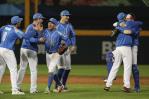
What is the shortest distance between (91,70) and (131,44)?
8794 mm

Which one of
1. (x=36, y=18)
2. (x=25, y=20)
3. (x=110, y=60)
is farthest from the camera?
(x=25, y=20)

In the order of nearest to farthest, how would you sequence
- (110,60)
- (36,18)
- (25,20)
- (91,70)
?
(36,18), (110,60), (91,70), (25,20)

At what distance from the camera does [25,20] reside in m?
27.5

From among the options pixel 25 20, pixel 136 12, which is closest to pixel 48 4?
pixel 25 20

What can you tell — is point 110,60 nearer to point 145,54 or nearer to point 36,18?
point 36,18

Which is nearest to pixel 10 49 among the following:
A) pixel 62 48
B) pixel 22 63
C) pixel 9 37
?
pixel 9 37

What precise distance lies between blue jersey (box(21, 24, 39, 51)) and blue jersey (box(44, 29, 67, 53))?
0.32 meters

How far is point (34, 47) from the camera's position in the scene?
615 inches

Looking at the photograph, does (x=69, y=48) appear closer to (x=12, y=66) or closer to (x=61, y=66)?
(x=61, y=66)

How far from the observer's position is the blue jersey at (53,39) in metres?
15.6

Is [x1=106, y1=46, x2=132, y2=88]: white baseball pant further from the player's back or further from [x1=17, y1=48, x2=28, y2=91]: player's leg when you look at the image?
[x1=17, y1=48, x2=28, y2=91]: player's leg

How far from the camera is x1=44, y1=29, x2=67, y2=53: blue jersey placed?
15.6m

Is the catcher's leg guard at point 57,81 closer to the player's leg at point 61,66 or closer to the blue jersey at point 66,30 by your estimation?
the player's leg at point 61,66

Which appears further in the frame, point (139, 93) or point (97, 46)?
point (97, 46)
